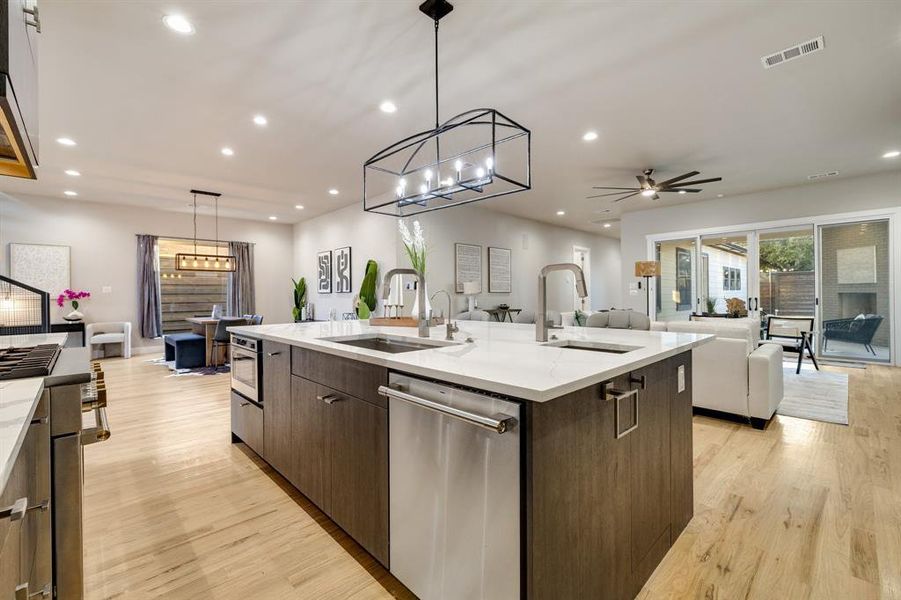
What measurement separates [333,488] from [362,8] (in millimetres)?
2550

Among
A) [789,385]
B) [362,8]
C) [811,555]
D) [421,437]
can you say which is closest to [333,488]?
[421,437]

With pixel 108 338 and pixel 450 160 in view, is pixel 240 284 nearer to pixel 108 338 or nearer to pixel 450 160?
pixel 108 338

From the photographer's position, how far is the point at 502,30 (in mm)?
2453

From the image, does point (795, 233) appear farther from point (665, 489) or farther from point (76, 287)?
point (76, 287)

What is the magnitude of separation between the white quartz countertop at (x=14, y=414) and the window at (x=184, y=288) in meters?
8.09

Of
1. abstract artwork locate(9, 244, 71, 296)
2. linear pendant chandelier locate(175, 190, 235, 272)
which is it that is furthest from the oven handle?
abstract artwork locate(9, 244, 71, 296)

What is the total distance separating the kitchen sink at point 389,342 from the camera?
6.79 ft

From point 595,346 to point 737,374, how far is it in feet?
7.25

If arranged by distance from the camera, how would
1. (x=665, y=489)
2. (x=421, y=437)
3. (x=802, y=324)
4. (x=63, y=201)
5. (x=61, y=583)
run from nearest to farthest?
(x=61, y=583) < (x=421, y=437) < (x=665, y=489) < (x=802, y=324) < (x=63, y=201)

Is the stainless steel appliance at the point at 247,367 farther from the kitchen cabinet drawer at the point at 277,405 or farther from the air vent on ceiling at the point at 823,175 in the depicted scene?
the air vent on ceiling at the point at 823,175

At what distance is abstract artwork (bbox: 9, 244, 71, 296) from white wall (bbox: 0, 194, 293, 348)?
0.34ft

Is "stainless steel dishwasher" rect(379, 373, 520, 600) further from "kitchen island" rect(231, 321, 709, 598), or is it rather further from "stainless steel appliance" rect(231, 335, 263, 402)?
"stainless steel appliance" rect(231, 335, 263, 402)

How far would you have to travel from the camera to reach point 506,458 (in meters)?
1.08

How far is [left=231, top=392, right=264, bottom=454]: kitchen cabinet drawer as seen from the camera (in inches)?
102
